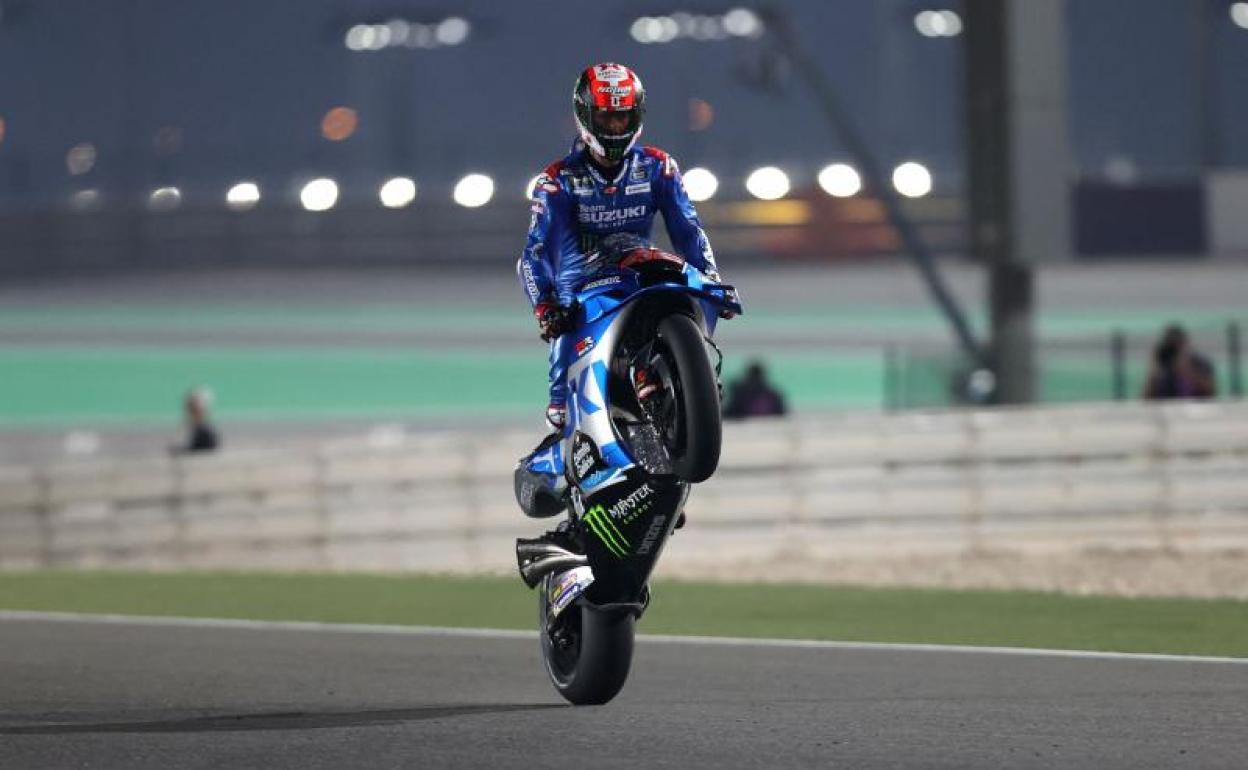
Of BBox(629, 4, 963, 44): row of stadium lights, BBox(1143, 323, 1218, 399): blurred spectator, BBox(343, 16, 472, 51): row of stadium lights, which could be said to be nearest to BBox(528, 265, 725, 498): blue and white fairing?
BBox(1143, 323, 1218, 399): blurred spectator

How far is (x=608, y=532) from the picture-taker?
7.83 meters

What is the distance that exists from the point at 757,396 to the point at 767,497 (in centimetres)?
229

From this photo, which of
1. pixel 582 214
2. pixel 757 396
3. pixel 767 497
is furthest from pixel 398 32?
pixel 582 214

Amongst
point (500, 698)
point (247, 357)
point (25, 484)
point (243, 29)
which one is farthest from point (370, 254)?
point (500, 698)

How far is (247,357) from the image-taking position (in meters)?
38.8

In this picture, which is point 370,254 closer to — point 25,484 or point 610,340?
point 25,484

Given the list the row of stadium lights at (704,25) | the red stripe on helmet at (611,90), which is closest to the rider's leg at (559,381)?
the red stripe on helmet at (611,90)

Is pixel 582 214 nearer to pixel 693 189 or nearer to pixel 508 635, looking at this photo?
pixel 508 635

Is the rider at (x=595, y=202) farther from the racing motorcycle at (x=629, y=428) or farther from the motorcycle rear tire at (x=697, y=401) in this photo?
the motorcycle rear tire at (x=697, y=401)

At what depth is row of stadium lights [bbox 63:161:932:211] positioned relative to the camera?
4059 cm

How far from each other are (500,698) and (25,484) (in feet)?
33.3

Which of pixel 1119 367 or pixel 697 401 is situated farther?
pixel 1119 367

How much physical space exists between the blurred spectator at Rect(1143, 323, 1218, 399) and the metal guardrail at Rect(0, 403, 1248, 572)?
108cm

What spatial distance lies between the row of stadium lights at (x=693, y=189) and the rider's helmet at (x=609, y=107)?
101ft
